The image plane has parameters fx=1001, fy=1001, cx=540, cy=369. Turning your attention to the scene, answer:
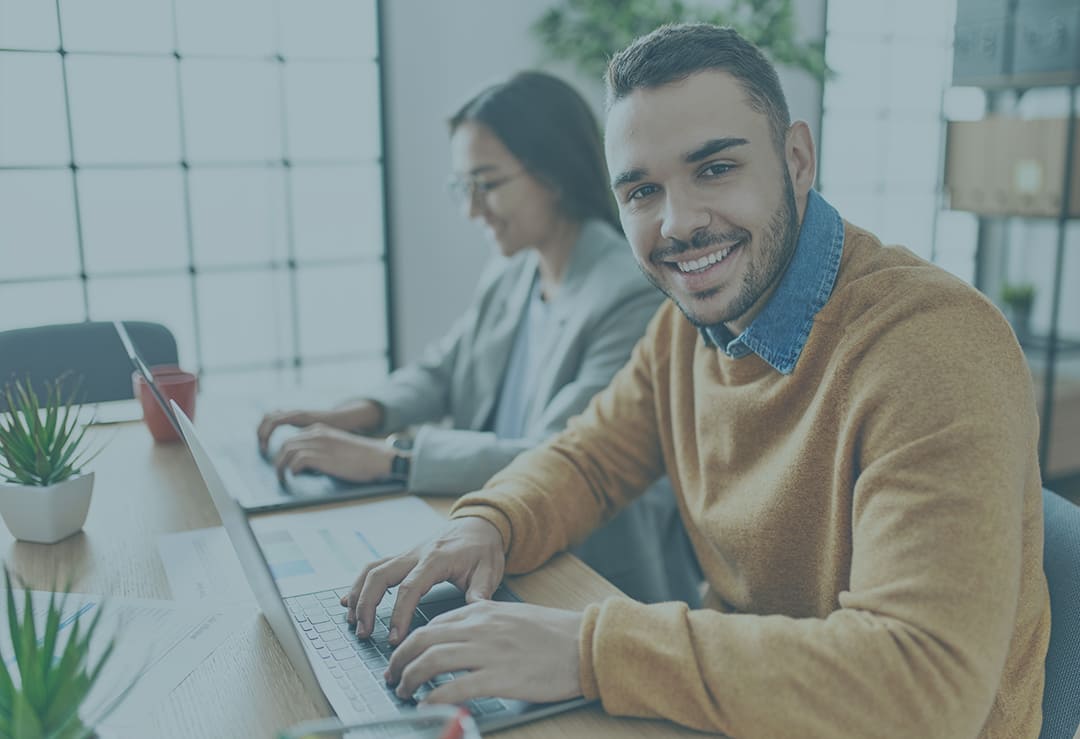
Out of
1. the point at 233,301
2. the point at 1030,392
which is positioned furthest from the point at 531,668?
the point at 233,301

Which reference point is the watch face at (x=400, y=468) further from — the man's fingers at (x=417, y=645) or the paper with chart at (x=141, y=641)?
the man's fingers at (x=417, y=645)

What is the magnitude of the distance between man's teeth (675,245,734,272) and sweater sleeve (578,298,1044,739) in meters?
0.27

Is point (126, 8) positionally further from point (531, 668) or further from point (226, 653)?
point (531, 668)

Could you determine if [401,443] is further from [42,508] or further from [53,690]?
[53,690]

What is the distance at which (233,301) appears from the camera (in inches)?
133

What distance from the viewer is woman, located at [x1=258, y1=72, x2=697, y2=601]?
1529mm

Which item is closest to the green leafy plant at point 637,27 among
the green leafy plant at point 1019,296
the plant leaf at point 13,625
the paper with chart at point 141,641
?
the green leafy plant at point 1019,296

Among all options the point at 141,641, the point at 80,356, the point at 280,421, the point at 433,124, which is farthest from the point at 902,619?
the point at 433,124

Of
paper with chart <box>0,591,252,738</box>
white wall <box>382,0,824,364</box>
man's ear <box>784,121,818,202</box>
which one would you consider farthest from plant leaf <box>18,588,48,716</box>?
white wall <box>382,0,824,364</box>

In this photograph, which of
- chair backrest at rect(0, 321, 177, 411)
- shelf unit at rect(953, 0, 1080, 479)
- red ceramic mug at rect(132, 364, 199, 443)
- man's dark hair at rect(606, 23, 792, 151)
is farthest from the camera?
shelf unit at rect(953, 0, 1080, 479)

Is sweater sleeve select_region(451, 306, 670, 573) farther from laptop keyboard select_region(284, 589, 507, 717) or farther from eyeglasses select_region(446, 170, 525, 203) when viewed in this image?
eyeglasses select_region(446, 170, 525, 203)

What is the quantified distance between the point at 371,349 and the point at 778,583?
266 cm

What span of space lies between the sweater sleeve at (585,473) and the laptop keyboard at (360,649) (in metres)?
0.18

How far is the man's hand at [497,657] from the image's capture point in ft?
2.77
